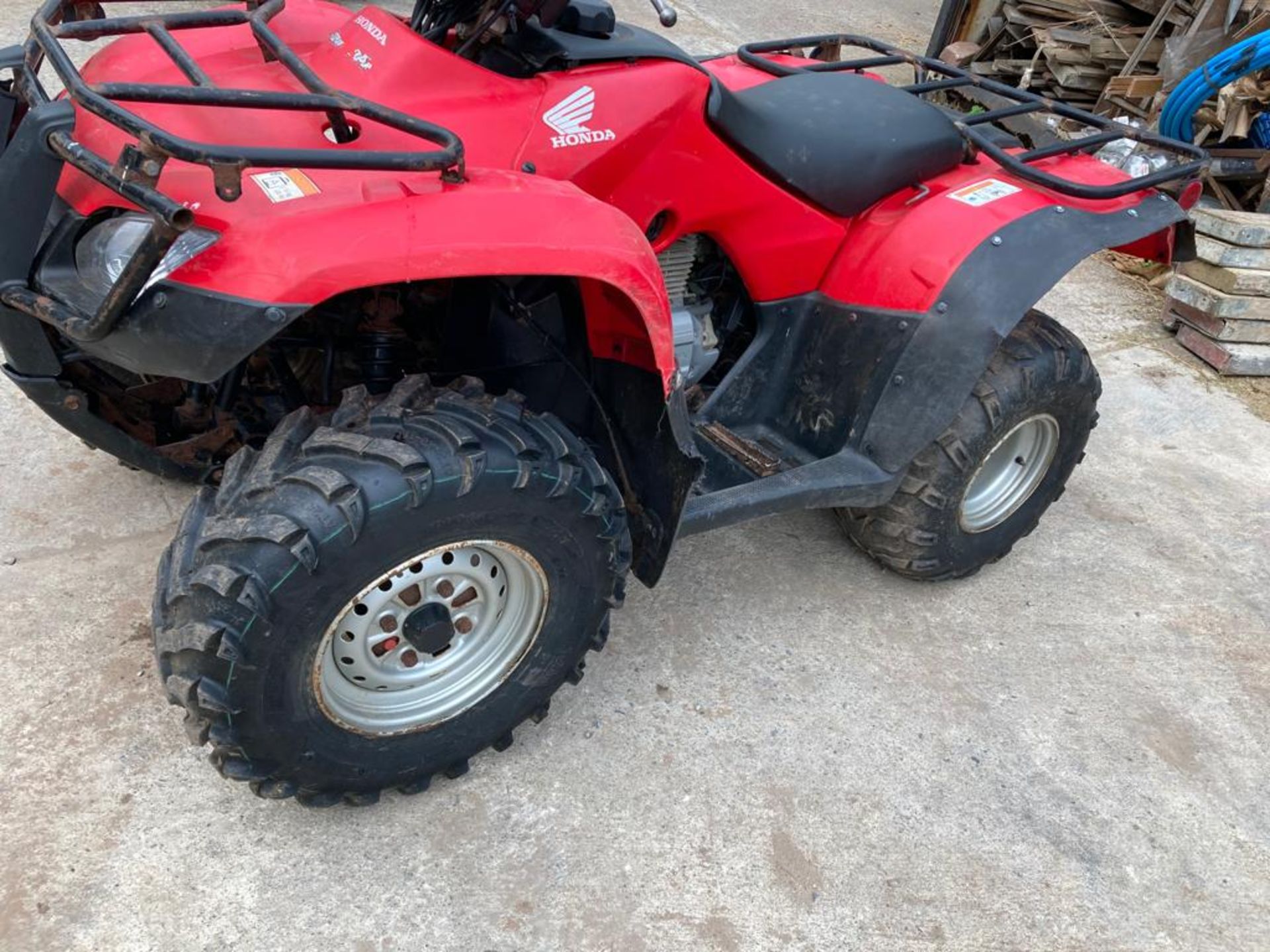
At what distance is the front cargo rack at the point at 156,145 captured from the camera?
60.4 inches

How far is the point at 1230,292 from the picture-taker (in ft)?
15.1

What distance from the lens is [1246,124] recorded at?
531 cm

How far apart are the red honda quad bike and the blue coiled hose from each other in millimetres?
2229

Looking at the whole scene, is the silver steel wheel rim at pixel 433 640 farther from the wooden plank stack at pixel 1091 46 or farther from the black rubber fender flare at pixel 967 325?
the wooden plank stack at pixel 1091 46

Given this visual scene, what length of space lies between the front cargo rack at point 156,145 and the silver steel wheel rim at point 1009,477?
1936 mm

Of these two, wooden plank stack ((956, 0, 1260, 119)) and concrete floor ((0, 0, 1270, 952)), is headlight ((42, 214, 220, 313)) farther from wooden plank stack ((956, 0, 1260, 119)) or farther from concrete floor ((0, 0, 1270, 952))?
wooden plank stack ((956, 0, 1260, 119))

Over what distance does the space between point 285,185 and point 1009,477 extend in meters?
2.29

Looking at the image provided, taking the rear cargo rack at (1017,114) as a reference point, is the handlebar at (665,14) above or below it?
above

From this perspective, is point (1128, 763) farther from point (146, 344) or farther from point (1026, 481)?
point (146, 344)

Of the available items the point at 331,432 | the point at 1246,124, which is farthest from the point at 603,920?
the point at 1246,124

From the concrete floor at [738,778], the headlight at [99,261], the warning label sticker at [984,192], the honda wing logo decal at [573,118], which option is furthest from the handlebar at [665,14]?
the concrete floor at [738,778]

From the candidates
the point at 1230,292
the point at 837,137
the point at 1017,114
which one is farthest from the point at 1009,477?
the point at 1230,292

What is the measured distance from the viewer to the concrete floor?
2.13 m

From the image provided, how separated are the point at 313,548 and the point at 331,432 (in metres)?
0.24
